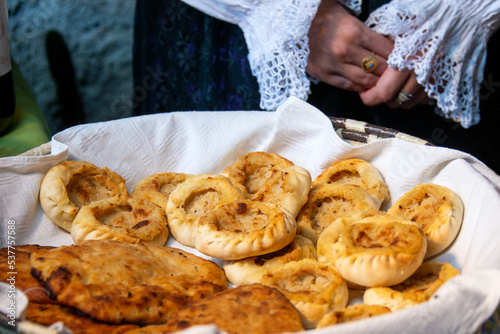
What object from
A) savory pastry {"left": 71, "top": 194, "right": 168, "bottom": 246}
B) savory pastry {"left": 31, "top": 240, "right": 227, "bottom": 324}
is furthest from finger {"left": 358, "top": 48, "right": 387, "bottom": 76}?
savory pastry {"left": 31, "top": 240, "right": 227, "bottom": 324}

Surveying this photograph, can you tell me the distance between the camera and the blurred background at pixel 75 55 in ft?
13.0

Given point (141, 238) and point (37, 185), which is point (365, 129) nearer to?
point (141, 238)

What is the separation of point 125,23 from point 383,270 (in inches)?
134

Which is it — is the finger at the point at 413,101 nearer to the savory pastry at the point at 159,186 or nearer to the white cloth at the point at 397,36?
the white cloth at the point at 397,36

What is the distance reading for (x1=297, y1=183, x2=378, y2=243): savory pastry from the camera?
180cm

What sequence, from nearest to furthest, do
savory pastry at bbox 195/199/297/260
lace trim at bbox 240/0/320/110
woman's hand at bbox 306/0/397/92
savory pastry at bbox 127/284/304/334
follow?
savory pastry at bbox 127/284/304/334 < savory pastry at bbox 195/199/297/260 < lace trim at bbox 240/0/320/110 < woman's hand at bbox 306/0/397/92

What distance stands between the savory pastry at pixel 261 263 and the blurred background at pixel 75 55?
3.01m

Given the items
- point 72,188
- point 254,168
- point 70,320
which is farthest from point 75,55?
point 70,320

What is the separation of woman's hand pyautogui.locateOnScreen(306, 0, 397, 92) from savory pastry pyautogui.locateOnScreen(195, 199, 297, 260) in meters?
1.10

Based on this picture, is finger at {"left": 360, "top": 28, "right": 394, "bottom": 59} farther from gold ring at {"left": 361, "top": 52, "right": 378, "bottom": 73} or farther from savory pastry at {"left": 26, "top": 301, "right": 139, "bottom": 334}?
savory pastry at {"left": 26, "top": 301, "right": 139, "bottom": 334}

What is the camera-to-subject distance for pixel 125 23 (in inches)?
160

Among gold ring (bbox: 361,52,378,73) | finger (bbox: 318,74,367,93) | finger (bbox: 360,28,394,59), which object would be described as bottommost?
finger (bbox: 318,74,367,93)

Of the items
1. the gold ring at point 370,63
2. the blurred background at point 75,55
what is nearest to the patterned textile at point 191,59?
the gold ring at point 370,63

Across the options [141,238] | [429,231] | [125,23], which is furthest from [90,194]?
[125,23]
